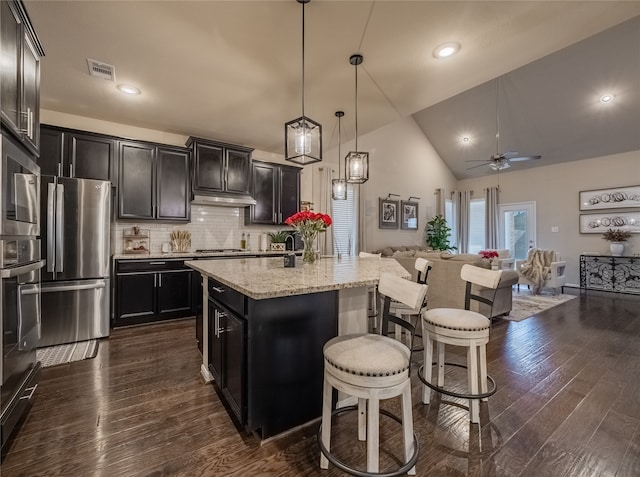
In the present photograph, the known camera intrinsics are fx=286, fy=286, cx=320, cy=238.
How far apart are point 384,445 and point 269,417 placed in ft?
2.19

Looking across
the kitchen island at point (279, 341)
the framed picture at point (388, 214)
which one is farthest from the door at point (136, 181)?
the framed picture at point (388, 214)

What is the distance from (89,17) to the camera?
2.15 metres

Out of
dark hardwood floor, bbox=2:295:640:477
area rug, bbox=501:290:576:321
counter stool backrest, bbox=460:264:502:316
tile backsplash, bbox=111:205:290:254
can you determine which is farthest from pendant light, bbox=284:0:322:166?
area rug, bbox=501:290:576:321

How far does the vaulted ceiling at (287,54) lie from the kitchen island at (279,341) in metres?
1.97

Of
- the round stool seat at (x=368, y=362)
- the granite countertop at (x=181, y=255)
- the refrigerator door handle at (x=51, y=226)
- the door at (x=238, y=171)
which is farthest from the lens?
the door at (x=238, y=171)

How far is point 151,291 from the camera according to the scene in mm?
3734

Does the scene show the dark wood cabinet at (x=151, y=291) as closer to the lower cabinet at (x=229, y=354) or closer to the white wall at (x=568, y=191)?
the lower cabinet at (x=229, y=354)

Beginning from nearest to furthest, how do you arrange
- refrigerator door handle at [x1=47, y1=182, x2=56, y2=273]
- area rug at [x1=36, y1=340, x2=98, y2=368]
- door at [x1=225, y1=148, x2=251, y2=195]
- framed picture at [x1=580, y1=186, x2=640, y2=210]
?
area rug at [x1=36, y1=340, x2=98, y2=368]
refrigerator door handle at [x1=47, y1=182, x2=56, y2=273]
door at [x1=225, y1=148, x2=251, y2=195]
framed picture at [x1=580, y1=186, x2=640, y2=210]

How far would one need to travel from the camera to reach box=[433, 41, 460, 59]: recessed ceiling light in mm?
2486

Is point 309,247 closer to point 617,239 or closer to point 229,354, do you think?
point 229,354

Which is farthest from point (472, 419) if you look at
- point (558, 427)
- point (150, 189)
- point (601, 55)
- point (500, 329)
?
→ point (601, 55)

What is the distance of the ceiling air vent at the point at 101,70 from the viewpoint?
271cm

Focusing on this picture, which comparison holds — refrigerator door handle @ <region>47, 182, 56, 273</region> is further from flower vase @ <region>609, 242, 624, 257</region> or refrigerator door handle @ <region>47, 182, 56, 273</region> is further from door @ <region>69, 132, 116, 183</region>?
flower vase @ <region>609, 242, 624, 257</region>

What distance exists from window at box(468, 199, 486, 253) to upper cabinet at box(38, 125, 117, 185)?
8824mm
